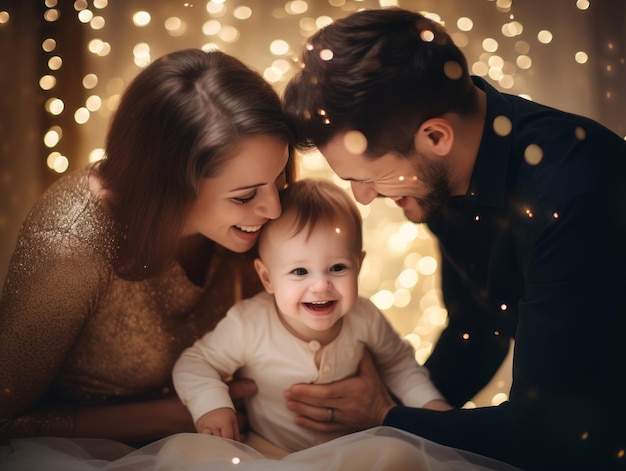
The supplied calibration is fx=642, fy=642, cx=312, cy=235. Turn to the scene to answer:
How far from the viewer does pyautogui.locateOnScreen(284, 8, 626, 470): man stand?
1008 millimetres

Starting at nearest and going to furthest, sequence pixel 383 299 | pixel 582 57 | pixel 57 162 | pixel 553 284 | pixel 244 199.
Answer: pixel 553 284 → pixel 244 199 → pixel 582 57 → pixel 57 162 → pixel 383 299

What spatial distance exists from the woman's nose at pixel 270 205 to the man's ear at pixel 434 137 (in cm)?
28

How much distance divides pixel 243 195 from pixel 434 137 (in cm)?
37

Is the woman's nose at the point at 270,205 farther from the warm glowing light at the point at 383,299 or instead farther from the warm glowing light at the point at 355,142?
the warm glowing light at the point at 383,299

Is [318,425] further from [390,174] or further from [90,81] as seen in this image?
[90,81]

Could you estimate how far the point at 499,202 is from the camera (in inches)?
45.9

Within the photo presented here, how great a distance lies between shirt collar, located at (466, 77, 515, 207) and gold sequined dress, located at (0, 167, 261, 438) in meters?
0.62

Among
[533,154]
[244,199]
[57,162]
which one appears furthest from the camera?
[57,162]

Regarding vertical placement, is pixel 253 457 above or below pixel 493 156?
below

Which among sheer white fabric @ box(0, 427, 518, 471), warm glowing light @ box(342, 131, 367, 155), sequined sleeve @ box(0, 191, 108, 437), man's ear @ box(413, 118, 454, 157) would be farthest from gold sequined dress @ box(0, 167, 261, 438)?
man's ear @ box(413, 118, 454, 157)

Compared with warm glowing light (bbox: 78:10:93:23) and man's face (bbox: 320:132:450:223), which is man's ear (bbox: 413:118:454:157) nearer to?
man's face (bbox: 320:132:450:223)

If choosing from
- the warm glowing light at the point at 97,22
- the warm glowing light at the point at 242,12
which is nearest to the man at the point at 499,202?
the warm glowing light at the point at 242,12

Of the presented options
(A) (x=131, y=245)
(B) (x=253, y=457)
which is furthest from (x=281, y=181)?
(B) (x=253, y=457)

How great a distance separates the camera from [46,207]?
4.05 feet
